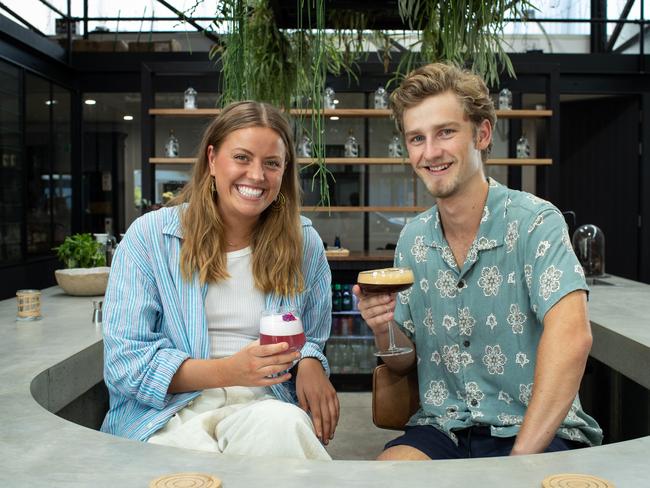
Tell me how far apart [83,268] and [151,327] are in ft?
5.48

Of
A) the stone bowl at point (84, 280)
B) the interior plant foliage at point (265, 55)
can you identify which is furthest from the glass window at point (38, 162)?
the interior plant foliage at point (265, 55)

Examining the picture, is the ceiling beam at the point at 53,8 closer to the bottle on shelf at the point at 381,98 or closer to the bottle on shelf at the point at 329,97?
the bottle on shelf at the point at 329,97

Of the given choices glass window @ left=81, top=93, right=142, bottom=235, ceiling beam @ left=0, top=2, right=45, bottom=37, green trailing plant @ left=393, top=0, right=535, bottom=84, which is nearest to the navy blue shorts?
green trailing plant @ left=393, top=0, right=535, bottom=84

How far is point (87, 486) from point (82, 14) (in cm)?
829

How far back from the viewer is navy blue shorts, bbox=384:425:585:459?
1791 millimetres

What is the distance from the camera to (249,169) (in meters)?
1.92

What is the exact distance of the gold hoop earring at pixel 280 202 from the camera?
2096mm

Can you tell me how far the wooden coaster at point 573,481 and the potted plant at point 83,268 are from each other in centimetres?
258

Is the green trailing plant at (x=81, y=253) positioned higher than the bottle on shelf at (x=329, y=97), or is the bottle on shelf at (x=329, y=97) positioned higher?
the bottle on shelf at (x=329, y=97)

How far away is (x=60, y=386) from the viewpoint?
79.6 inches

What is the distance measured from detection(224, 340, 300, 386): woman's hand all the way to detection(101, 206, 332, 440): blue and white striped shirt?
0.19 meters

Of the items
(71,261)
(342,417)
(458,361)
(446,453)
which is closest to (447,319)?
(458,361)

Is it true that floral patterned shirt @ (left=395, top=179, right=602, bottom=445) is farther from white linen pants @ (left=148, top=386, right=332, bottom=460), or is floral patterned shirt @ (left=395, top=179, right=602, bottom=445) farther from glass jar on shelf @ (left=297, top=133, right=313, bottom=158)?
glass jar on shelf @ (left=297, top=133, right=313, bottom=158)

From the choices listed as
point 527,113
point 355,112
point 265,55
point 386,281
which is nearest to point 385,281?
point 386,281
